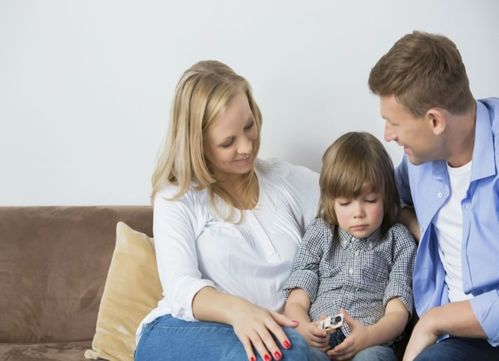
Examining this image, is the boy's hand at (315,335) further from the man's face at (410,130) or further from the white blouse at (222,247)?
the man's face at (410,130)

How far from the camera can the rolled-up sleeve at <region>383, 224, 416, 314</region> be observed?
189 cm

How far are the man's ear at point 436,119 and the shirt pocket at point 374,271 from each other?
44 cm

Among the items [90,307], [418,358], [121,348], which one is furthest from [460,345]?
[90,307]

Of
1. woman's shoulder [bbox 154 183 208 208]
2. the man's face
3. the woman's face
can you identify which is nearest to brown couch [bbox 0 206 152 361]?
woman's shoulder [bbox 154 183 208 208]

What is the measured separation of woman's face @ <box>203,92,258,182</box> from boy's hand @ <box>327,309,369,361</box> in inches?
20.3

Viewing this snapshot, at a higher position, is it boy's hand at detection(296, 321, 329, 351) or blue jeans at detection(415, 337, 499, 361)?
blue jeans at detection(415, 337, 499, 361)

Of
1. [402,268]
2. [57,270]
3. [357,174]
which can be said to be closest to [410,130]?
[357,174]

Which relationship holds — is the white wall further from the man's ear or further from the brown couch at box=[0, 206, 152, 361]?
the man's ear

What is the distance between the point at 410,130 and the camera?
1.69m

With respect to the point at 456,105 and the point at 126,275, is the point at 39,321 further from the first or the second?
the point at 456,105

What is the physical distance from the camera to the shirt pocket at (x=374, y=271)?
1928mm

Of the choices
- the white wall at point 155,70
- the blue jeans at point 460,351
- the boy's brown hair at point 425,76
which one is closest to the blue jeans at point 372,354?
the blue jeans at point 460,351

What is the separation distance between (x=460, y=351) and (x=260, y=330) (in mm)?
481

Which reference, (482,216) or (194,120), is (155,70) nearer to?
(194,120)
